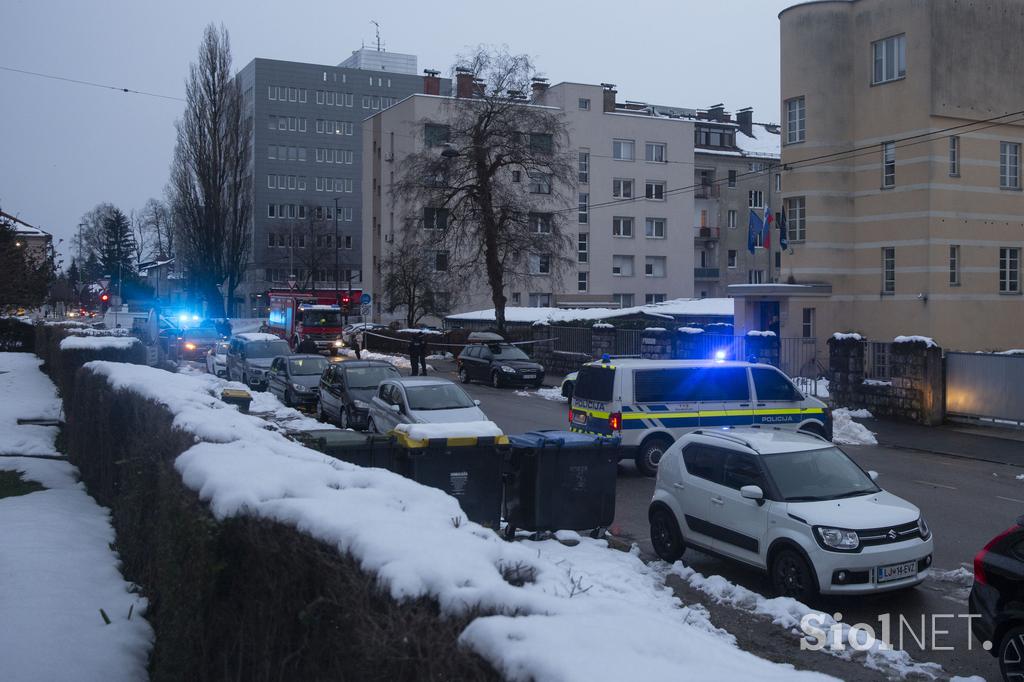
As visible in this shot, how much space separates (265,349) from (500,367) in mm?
8385

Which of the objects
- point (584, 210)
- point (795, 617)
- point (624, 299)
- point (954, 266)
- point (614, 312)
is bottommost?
point (795, 617)

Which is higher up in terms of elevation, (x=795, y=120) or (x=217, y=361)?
(x=795, y=120)

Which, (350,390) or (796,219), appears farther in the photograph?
(796,219)

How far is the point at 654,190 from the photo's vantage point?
7631cm

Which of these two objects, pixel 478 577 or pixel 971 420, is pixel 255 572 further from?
pixel 971 420

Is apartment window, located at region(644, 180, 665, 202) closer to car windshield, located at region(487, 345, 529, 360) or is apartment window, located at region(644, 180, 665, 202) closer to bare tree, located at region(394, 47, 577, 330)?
bare tree, located at region(394, 47, 577, 330)

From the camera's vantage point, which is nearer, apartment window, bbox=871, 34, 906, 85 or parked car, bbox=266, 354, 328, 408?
parked car, bbox=266, 354, 328, 408

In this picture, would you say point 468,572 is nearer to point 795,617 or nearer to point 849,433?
point 795,617

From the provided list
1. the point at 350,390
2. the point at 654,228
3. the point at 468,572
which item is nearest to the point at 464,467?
the point at 468,572

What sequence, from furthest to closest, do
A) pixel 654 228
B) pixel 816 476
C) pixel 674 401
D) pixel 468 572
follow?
pixel 654 228 < pixel 674 401 < pixel 816 476 < pixel 468 572

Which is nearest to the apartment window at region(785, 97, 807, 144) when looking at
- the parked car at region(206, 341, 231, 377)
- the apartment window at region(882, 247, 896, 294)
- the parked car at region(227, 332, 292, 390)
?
the apartment window at region(882, 247, 896, 294)

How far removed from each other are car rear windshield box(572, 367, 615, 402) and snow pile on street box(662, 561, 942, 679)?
6.45m

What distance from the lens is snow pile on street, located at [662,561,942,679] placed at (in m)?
7.34

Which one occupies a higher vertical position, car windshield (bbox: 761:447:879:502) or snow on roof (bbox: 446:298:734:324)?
snow on roof (bbox: 446:298:734:324)
